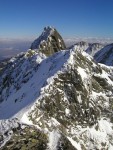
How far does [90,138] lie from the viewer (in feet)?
201

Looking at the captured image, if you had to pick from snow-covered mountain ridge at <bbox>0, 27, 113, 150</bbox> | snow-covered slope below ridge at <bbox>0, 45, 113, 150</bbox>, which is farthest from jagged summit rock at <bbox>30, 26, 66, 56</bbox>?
snow-covered slope below ridge at <bbox>0, 45, 113, 150</bbox>

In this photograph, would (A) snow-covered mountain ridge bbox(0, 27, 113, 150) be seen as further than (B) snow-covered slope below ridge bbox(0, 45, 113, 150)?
No

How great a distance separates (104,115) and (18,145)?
2758cm

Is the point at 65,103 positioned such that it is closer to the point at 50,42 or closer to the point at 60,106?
the point at 60,106

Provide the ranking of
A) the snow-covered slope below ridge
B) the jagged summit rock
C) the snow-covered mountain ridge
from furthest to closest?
the jagged summit rock < the snow-covered slope below ridge < the snow-covered mountain ridge

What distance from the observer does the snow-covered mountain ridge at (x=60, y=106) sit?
5044 centimetres

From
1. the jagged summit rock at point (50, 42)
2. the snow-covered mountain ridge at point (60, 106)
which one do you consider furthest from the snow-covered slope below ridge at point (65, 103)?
the jagged summit rock at point (50, 42)

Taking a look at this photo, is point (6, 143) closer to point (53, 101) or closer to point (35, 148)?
point (35, 148)

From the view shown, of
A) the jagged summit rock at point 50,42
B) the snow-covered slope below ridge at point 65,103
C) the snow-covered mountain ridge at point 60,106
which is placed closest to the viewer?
the snow-covered mountain ridge at point 60,106

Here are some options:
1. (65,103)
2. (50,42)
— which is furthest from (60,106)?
(50,42)

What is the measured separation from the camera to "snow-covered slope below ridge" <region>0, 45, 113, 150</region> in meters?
53.7

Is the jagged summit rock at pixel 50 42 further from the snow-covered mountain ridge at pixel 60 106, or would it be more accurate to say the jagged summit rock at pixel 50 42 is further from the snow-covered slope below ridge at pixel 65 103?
the snow-covered slope below ridge at pixel 65 103

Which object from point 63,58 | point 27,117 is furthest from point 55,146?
point 63,58

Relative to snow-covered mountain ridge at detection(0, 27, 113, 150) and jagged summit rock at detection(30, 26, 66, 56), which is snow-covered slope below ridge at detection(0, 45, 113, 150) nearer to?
snow-covered mountain ridge at detection(0, 27, 113, 150)
